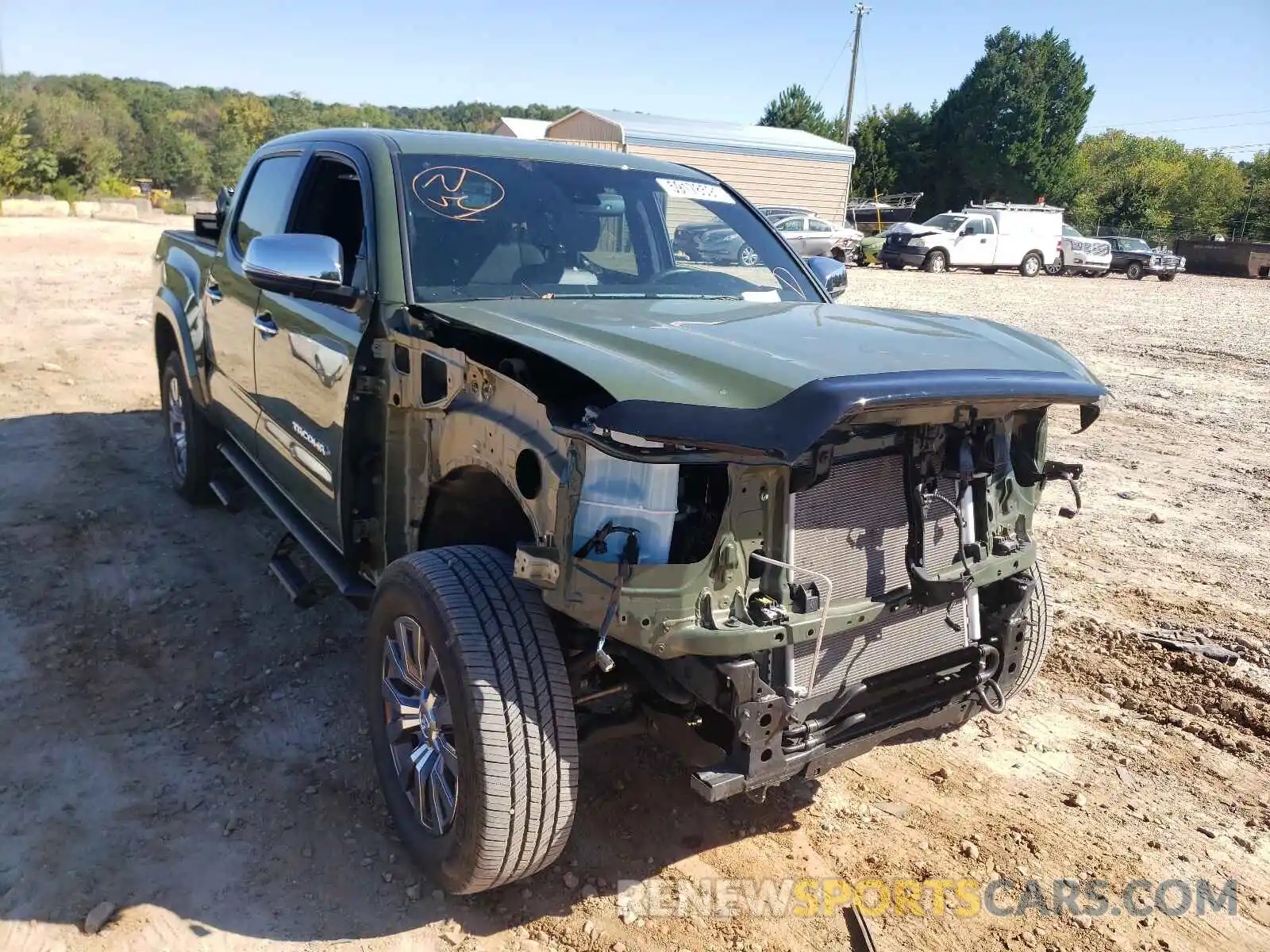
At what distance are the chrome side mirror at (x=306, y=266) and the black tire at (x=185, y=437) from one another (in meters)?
2.45

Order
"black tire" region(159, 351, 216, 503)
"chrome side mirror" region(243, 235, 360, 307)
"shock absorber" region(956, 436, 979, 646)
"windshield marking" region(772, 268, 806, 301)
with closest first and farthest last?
"shock absorber" region(956, 436, 979, 646) < "chrome side mirror" region(243, 235, 360, 307) < "windshield marking" region(772, 268, 806, 301) < "black tire" region(159, 351, 216, 503)

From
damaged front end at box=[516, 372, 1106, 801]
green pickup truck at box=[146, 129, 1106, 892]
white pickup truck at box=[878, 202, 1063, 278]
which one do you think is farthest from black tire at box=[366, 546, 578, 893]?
white pickup truck at box=[878, 202, 1063, 278]

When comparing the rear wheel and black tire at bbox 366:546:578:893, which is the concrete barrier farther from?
black tire at bbox 366:546:578:893

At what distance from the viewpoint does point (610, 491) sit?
2201 millimetres

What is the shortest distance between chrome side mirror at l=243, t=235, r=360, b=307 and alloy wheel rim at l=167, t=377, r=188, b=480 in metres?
2.80

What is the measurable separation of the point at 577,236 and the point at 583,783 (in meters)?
1.92

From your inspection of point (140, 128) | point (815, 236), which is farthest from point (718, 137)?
point (140, 128)

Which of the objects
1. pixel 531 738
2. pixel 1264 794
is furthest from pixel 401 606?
pixel 1264 794

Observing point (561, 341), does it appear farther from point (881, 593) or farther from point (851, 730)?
point (851, 730)

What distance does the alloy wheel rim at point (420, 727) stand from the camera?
260cm

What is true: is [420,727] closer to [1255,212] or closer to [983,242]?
[983,242]

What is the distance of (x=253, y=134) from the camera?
298 feet

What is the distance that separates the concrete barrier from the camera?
2991 centimetres

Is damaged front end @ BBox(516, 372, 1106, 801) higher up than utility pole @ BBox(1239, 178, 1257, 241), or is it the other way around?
utility pole @ BBox(1239, 178, 1257, 241)
